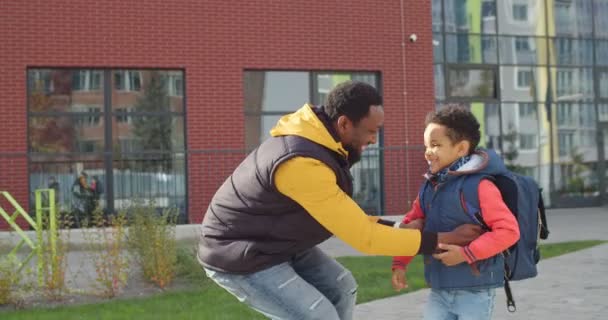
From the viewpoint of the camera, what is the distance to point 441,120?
4141 millimetres

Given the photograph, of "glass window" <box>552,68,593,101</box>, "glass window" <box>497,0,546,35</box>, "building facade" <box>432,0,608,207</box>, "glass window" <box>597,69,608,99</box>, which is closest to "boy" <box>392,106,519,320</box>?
"building facade" <box>432,0,608,207</box>

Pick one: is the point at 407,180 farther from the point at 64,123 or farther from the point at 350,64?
the point at 64,123

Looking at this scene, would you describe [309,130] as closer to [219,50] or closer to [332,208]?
[332,208]

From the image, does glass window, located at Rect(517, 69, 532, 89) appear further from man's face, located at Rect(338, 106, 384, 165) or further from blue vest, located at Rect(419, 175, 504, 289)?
man's face, located at Rect(338, 106, 384, 165)

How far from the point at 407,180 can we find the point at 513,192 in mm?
12862

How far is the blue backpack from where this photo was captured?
4.01m

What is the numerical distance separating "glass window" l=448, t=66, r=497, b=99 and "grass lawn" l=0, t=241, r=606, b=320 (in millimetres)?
9191

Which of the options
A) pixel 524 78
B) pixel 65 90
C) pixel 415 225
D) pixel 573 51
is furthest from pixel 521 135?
pixel 415 225

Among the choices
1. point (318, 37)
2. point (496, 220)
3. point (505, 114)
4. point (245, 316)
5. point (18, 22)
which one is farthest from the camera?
point (505, 114)

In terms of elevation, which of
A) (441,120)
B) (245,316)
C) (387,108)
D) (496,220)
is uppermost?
(387,108)

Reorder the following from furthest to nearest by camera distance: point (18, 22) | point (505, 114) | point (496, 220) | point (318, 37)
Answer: point (505, 114)
point (318, 37)
point (18, 22)
point (496, 220)

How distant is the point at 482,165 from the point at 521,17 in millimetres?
16641

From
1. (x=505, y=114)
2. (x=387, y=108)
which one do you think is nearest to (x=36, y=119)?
(x=387, y=108)

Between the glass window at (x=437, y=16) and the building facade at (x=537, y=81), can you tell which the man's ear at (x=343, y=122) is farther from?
the glass window at (x=437, y=16)
